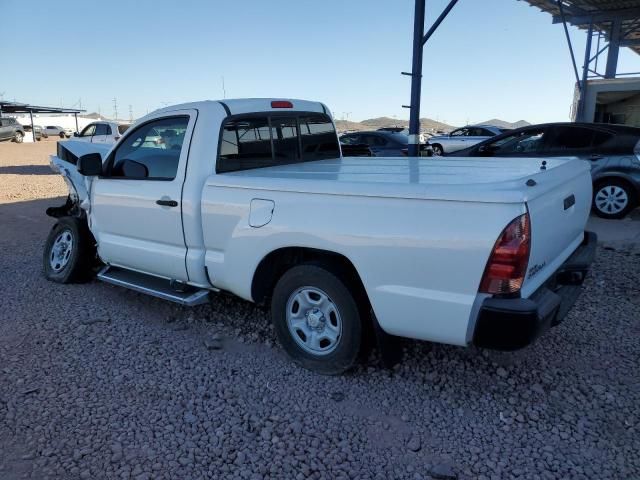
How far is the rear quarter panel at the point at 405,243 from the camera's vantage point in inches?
104

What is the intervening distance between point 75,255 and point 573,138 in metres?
7.77

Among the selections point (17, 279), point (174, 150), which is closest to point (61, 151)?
point (17, 279)

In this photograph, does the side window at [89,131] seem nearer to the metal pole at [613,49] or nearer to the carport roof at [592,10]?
the carport roof at [592,10]

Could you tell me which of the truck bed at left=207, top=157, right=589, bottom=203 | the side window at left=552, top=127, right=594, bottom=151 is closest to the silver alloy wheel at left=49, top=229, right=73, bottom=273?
the truck bed at left=207, top=157, right=589, bottom=203

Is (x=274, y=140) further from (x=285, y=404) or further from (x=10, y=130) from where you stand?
(x=10, y=130)

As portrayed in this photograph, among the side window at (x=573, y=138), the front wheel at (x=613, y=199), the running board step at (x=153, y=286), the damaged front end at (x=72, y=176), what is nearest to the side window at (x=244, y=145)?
the running board step at (x=153, y=286)

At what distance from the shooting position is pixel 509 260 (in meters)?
A: 2.59

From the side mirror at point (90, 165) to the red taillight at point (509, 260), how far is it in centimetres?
350

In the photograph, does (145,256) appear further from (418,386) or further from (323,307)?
(418,386)

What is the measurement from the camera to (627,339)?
394 cm

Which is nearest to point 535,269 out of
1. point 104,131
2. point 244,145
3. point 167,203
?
point 244,145

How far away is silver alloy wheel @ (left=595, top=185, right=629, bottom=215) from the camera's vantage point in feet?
27.2

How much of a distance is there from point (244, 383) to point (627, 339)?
293cm

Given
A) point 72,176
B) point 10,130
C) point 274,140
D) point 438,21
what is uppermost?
point 438,21
